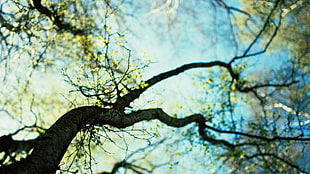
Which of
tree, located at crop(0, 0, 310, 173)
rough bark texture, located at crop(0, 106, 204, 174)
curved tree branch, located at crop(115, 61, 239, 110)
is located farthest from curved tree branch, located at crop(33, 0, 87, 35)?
rough bark texture, located at crop(0, 106, 204, 174)

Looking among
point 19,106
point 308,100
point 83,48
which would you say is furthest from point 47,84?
point 308,100

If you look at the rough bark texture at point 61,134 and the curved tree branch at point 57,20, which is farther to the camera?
the curved tree branch at point 57,20

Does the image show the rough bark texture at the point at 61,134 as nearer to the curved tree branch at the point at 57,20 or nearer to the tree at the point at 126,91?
the tree at the point at 126,91

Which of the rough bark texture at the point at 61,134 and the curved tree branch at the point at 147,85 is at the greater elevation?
the curved tree branch at the point at 147,85

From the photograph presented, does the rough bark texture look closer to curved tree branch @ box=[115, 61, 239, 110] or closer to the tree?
the tree

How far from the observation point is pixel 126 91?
4.76 m

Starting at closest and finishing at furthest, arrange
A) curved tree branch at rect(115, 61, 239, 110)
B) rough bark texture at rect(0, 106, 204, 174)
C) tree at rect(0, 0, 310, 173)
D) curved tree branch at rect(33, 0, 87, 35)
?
rough bark texture at rect(0, 106, 204, 174)
tree at rect(0, 0, 310, 173)
curved tree branch at rect(115, 61, 239, 110)
curved tree branch at rect(33, 0, 87, 35)

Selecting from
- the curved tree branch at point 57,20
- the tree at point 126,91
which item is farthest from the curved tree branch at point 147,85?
the curved tree branch at point 57,20

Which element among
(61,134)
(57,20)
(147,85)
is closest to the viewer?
(61,134)

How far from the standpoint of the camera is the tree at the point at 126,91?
4164 millimetres

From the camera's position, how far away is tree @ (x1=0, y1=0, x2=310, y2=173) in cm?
416

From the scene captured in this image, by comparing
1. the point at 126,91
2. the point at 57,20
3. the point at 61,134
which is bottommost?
the point at 61,134

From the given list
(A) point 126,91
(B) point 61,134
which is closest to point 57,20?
(A) point 126,91

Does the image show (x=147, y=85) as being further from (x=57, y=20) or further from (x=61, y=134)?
(x=57, y=20)
